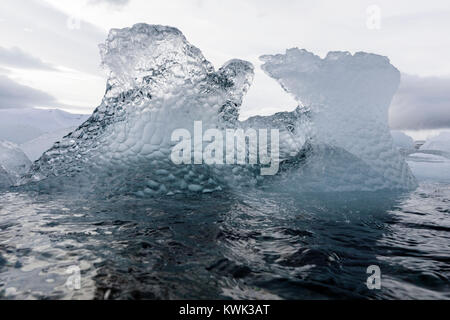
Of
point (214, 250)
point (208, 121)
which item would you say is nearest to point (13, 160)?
point (208, 121)

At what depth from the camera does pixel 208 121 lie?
19.2 feet

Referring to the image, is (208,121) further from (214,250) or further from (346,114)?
(214,250)

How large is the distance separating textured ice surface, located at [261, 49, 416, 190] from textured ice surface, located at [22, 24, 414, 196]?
0.02 m

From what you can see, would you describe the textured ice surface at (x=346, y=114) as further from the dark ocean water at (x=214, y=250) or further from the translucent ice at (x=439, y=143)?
the translucent ice at (x=439, y=143)

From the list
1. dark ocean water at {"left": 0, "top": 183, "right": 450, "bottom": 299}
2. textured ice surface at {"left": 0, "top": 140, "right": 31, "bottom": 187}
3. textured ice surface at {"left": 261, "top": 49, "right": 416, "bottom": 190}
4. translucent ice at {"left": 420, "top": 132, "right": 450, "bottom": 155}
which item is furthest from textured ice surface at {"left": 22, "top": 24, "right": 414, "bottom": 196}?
translucent ice at {"left": 420, "top": 132, "right": 450, "bottom": 155}

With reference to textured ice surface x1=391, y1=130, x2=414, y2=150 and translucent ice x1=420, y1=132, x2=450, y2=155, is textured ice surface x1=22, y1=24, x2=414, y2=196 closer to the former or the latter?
translucent ice x1=420, y1=132, x2=450, y2=155

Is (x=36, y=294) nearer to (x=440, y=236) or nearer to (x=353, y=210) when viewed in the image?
(x=440, y=236)

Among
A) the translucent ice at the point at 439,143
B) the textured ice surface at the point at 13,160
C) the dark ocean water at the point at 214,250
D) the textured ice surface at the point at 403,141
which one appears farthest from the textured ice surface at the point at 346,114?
the textured ice surface at the point at 403,141

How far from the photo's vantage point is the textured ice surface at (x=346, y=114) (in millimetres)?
6621

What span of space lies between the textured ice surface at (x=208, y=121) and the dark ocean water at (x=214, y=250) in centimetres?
113
